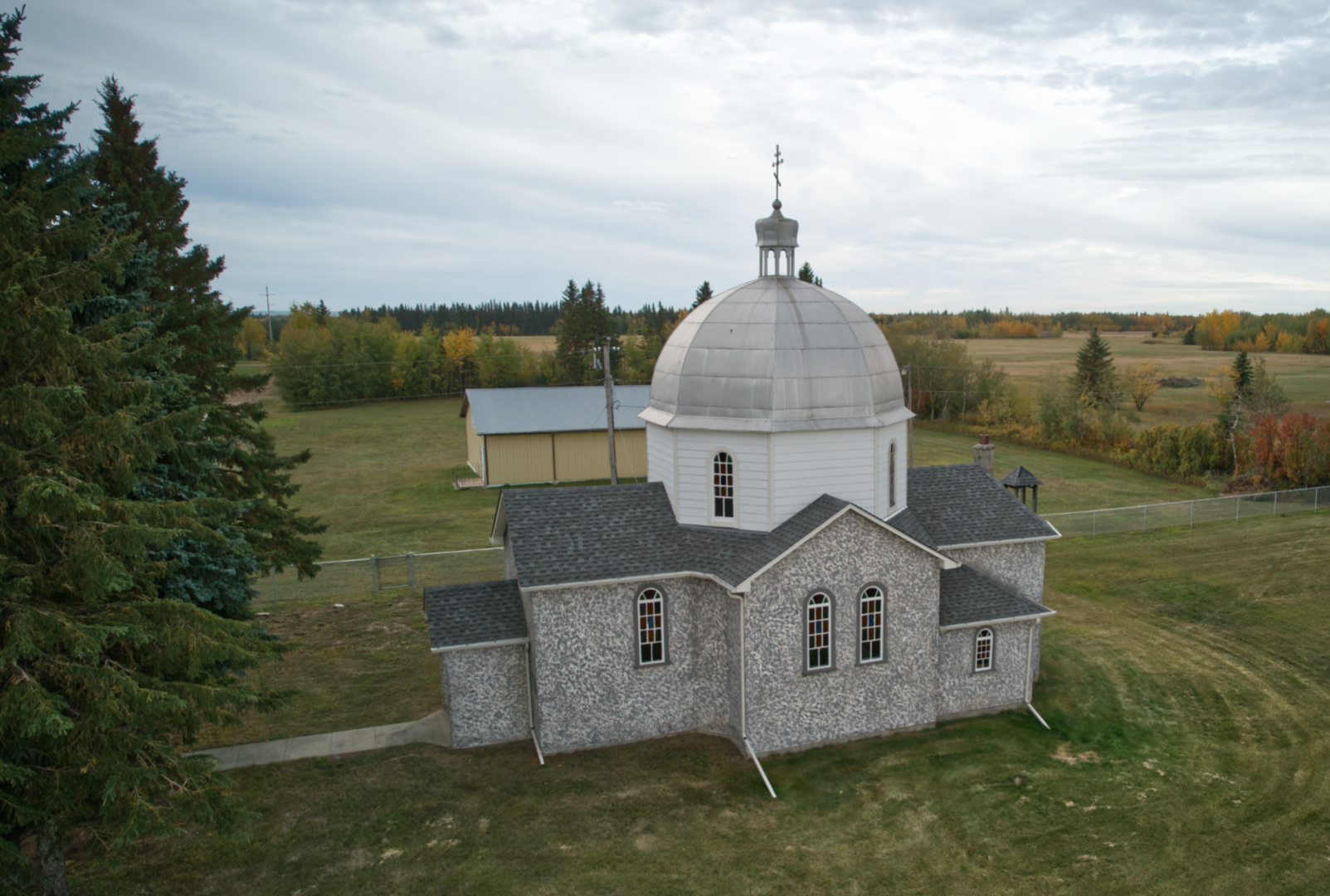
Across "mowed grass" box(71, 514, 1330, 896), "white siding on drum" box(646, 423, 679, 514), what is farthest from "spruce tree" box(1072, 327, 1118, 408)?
"white siding on drum" box(646, 423, 679, 514)

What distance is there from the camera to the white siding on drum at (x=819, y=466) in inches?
708

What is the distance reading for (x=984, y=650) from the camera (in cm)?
1912

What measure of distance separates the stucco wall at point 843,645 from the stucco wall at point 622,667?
0.99m

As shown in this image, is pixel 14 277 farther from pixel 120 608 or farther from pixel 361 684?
pixel 361 684

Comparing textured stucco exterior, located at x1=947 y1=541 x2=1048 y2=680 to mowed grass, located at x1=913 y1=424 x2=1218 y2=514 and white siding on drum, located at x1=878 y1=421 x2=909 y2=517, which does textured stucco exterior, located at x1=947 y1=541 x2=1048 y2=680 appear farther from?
mowed grass, located at x1=913 y1=424 x2=1218 y2=514

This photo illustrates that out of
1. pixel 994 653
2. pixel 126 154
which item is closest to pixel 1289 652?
pixel 994 653

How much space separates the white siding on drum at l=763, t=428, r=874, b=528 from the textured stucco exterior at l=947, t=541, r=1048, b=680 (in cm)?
366

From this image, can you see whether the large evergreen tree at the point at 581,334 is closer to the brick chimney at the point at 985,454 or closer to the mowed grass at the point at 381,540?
the mowed grass at the point at 381,540

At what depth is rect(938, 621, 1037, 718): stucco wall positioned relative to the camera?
18750mm

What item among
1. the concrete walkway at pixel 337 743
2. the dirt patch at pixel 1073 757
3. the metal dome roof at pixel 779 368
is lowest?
the dirt patch at pixel 1073 757

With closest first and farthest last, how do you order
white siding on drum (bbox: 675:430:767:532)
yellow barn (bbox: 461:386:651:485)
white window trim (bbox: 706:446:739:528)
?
white siding on drum (bbox: 675:430:767:532)
white window trim (bbox: 706:446:739:528)
yellow barn (bbox: 461:386:651:485)

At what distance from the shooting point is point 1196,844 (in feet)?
47.4

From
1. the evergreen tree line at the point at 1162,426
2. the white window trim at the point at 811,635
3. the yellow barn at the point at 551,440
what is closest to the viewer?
the white window trim at the point at 811,635

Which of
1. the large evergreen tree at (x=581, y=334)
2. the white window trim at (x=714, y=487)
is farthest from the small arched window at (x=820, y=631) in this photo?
the large evergreen tree at (x=581, y=334)
